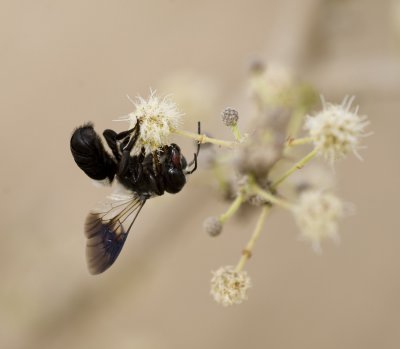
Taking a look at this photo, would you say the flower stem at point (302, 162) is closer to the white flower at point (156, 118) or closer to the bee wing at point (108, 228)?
the white flower at point (156, 118)

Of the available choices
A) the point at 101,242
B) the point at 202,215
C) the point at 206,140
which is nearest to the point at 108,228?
the point at 101,242

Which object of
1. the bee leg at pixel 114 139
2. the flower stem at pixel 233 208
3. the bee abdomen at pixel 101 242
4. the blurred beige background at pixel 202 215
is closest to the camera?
the flower stem at pixel 233 208

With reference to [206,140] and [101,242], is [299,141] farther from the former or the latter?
[101,242]

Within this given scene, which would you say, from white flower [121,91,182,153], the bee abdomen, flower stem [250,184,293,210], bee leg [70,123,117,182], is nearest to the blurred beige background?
bee leg [70,123,117,182]

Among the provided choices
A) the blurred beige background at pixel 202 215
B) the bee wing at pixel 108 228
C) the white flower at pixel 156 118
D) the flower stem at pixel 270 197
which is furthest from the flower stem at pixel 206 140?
the blurred beige background at pixel 202 215

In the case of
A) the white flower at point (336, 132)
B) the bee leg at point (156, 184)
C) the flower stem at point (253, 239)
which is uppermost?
the white flower at point (336, 132)

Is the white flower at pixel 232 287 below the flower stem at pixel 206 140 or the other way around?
below

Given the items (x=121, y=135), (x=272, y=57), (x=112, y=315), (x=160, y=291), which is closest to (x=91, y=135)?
(x=121, y=135)
